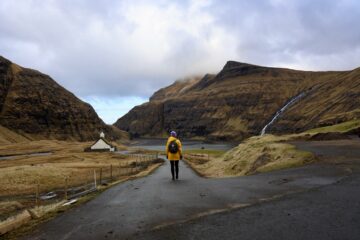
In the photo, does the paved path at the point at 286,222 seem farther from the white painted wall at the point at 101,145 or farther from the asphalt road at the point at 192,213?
the white painted wall at the point at 101,145

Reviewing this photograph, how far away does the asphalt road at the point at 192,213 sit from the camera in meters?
8.16

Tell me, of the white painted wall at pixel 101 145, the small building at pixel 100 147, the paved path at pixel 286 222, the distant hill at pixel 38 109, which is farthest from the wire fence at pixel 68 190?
the distant hill at pixel 38 109

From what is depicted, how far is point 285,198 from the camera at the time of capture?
1091cm

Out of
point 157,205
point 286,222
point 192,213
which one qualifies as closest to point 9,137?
point 157,205

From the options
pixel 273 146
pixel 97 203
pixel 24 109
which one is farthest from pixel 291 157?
pixel 24 109

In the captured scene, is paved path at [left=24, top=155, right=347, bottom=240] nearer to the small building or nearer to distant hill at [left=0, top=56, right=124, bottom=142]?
the small building

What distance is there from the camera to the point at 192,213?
32.3ft

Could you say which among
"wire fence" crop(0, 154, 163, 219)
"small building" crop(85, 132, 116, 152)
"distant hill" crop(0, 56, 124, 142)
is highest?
"distant hill" crop(0, 56, 124, 142)

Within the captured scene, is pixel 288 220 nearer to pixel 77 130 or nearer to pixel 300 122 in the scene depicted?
pixel 300 122

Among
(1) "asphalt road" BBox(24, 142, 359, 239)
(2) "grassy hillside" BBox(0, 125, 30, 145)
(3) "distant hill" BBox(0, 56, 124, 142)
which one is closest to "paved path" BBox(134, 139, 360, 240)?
(1) "asphalt road" BBox(24, 142, 359, 239)

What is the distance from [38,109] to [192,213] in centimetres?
16437

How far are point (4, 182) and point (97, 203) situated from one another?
69.4 ft

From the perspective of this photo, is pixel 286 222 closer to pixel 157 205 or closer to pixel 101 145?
pixel 157 205

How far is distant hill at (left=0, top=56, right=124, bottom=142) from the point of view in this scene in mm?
156250
